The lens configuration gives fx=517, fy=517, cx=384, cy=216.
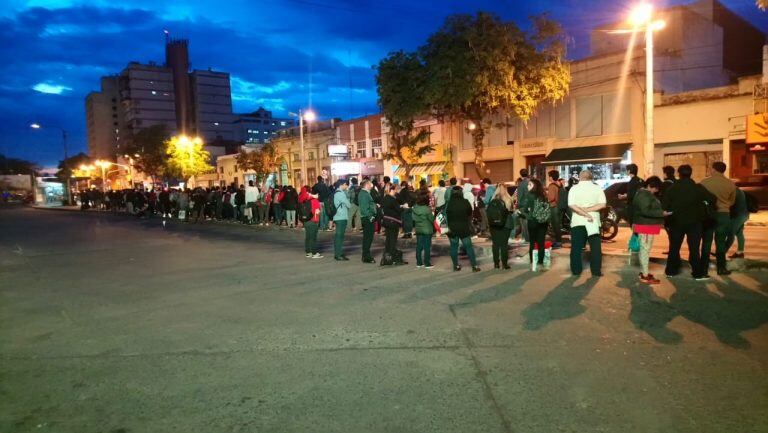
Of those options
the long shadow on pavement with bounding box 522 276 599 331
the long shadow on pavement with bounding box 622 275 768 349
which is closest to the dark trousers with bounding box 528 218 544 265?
the long shadow on pavement with bounding box 522 276 599 331

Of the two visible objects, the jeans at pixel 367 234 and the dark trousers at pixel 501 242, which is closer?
the dark trousers at pixel 501 242

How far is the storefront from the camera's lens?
24.8m

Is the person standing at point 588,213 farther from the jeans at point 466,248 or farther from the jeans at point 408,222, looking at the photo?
the jeans at point 408,222

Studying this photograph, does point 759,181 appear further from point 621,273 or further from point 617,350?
point 617,350

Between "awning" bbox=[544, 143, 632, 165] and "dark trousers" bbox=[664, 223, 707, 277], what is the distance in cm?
1757

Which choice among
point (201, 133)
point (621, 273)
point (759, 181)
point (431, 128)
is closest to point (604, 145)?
point (759, 181)

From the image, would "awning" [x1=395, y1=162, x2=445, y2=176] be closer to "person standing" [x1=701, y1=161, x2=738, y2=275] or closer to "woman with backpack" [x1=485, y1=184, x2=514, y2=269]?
"woman with backpack" [x1=485, y1=184, x2=514, y2=269]

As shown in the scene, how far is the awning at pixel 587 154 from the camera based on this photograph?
81.3 ft

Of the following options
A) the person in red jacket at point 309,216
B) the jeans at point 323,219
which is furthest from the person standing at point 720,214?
the jeans at point 323,219

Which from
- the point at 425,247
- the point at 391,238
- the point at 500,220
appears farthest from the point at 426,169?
the point at 500,220

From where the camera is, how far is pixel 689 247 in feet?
26.6

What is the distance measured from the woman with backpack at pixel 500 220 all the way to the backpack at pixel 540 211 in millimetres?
455

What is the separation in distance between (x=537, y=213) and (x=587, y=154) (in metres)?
18.9

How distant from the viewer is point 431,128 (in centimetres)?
3597
